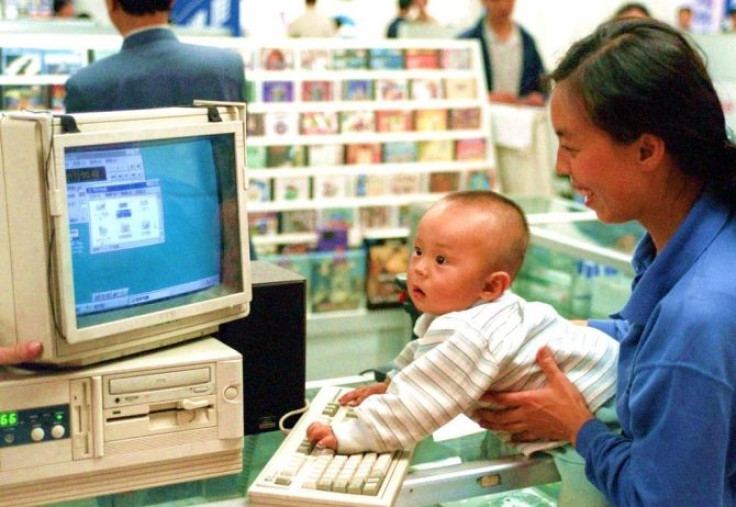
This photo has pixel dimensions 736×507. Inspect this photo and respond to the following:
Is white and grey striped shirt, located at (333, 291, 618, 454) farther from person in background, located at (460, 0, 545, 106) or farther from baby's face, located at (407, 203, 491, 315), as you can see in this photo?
person in background, located at (460, 0, 545, 106)

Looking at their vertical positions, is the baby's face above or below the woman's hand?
above

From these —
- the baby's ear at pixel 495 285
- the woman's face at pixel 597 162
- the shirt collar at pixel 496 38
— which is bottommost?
the baby's ear at pixel 495 285

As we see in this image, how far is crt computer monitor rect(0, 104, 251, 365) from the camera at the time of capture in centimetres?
132

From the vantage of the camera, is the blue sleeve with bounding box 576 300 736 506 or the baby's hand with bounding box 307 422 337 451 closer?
the blue sleeve with bounding box 576 300 736 506

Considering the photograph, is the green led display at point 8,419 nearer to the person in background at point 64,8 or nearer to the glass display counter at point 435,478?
the glass display counter at point 435,478

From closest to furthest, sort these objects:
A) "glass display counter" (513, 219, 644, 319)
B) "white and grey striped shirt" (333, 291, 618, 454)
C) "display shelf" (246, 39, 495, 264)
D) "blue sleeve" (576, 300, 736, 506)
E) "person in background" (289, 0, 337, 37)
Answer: "blue sleeve" (576, 300, 736, 506) → "white and grey striped shirt" (333, 291, 618, 454) → "glass display counter" (513, 219, 644, 319) → "display shelf" (246, 39, 495, 264) → "person in background" (289, 0, 337, 37)

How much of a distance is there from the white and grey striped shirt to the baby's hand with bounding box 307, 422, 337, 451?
0.01 metres

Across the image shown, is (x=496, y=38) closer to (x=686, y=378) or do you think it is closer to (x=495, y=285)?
(x=495, y=285)

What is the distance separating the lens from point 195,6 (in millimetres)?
5508

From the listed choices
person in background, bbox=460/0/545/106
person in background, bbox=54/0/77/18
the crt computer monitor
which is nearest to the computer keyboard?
the crt computer monitor

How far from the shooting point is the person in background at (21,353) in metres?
1.33

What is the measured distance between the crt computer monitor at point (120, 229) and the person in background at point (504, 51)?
401cm

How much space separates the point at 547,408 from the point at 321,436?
0.36 meters

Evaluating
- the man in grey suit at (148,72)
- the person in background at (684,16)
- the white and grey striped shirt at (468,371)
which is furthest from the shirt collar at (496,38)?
the person in background at (684,16)
